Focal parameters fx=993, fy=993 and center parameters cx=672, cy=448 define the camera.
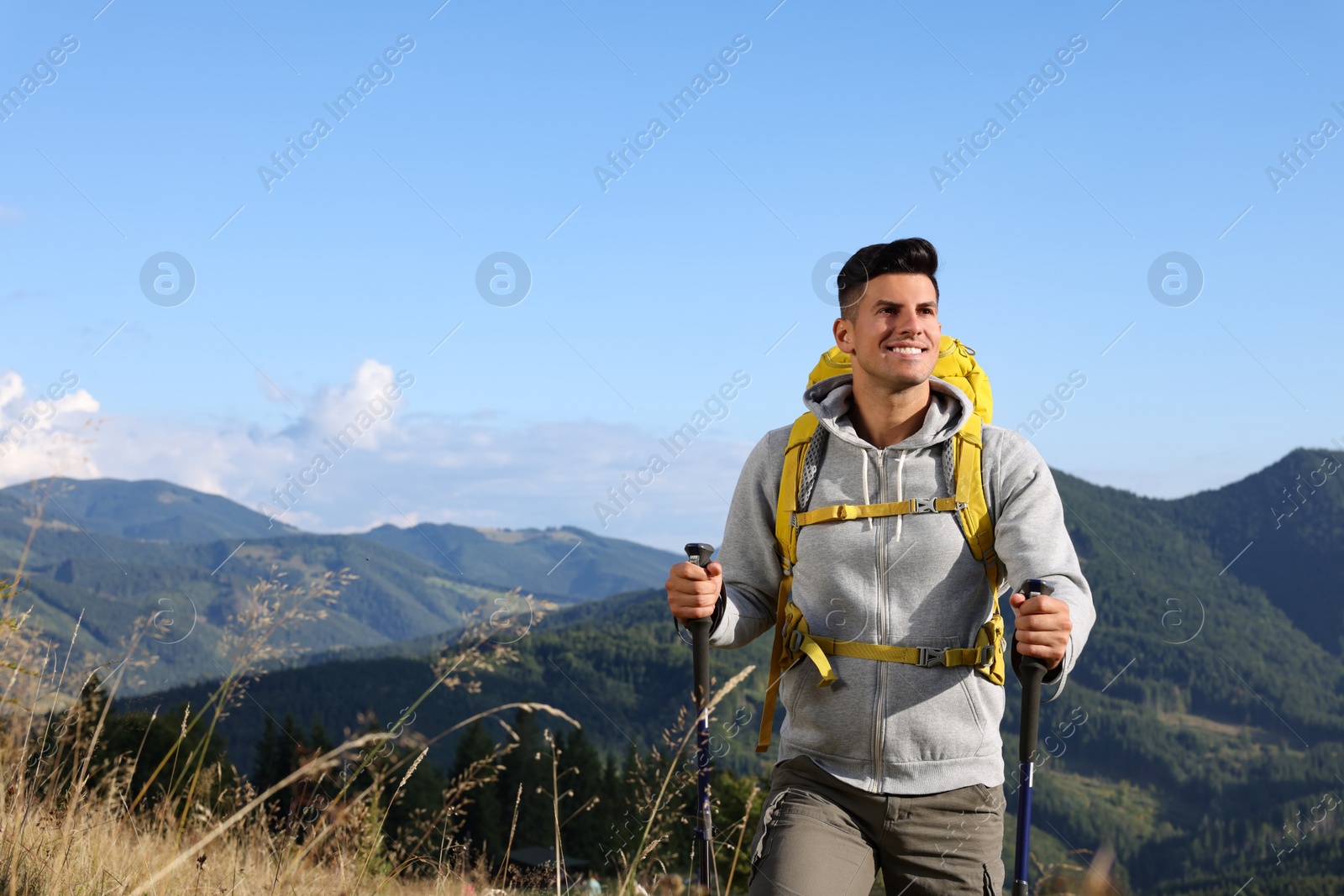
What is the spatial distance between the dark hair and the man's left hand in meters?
1.19

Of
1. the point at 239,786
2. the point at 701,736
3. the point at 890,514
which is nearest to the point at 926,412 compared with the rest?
the point at 890,514

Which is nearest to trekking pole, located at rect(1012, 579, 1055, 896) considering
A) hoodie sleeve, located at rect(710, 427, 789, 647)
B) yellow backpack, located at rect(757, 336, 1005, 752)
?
yellow backpack, located at rect(757, 336, 1005, 752)

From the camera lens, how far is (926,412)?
3.61 m

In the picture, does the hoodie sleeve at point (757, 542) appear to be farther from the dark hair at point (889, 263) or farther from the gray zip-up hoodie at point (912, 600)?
the dark hair at point (889, 263)

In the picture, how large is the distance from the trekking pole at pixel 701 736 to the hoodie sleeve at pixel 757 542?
274 mm

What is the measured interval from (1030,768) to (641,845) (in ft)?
4.09

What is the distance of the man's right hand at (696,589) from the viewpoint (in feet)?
10.7

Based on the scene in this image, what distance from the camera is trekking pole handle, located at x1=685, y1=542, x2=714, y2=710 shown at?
3.30 m

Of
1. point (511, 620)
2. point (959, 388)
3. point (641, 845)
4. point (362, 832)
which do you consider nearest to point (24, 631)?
point (362, 832)

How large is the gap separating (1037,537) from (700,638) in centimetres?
114

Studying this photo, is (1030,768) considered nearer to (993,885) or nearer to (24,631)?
(993,885)

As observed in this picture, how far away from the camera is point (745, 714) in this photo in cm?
425

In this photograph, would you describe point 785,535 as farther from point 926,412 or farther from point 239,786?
point 239,786

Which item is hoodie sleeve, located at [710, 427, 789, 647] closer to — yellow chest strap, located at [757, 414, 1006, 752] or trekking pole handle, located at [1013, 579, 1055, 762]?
yellow chest strap, located at [757, 414, 1006, 752]
